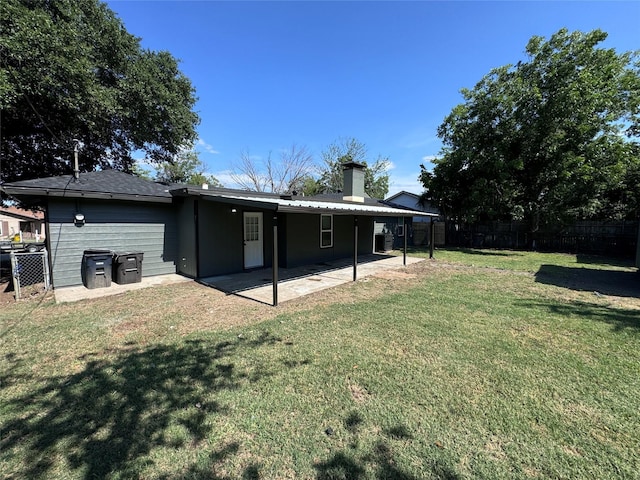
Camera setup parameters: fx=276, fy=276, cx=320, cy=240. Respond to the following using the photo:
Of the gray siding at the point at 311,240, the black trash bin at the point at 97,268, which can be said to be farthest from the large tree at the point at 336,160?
the black trash bin at the point at 97,268

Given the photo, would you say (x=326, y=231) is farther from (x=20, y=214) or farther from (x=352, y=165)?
(x=20, y=214)

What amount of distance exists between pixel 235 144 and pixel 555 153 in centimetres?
2476

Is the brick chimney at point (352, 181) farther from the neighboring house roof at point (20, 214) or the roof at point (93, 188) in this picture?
the neighboring house roof at point (20, 214)

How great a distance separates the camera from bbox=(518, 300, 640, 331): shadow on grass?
4617mm

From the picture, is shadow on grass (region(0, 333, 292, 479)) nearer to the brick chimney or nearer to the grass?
the grass

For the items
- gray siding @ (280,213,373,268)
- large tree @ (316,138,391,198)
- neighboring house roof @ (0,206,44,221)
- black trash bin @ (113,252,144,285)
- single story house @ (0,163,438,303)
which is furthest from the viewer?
large tree @ (316,138,391,198)

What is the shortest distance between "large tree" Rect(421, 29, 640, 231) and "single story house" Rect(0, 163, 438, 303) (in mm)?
8126

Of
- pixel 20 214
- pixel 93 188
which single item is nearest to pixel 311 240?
pixel 93 188

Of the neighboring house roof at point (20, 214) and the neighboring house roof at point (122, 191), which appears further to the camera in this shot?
the neighboring house roof at point (20, 214)

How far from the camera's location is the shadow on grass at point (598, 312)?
4.62 meters

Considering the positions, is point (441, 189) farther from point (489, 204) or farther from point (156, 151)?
point (156, 151)

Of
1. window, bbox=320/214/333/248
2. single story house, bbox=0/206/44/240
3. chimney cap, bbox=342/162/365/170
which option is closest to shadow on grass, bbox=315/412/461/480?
window, bbox=320/214/333/248

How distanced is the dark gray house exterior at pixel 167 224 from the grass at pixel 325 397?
2.65m

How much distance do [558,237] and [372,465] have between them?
58.0 feet
